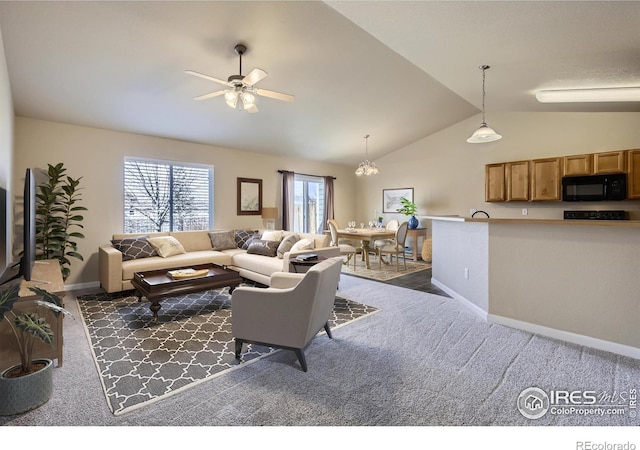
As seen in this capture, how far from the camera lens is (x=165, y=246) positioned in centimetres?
470

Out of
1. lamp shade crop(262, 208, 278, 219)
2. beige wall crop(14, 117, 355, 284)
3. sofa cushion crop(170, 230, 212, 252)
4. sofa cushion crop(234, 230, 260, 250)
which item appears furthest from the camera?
lamp shade crop(262, 208, 278, 219)

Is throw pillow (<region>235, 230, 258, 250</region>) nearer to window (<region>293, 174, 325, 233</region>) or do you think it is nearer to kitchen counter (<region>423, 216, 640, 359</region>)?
window (<region>293, 174, 325, 233</region>)

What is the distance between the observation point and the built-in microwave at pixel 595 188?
4.67 m

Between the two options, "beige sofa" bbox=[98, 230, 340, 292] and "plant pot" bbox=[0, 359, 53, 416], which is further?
"beige sofa" bbox=[98, 230, 340, 292]

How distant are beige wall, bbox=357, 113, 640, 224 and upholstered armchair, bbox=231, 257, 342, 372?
542 centimetres

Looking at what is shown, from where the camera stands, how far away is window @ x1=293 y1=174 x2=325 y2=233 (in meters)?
7.71

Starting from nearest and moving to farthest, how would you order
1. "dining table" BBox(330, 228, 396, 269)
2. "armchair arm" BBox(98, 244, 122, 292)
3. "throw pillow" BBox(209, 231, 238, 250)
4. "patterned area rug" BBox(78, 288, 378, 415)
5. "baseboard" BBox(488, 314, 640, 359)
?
1. "patterned area rug" BBox(78, 288, 378, 415)
2. "baseboard" BBox(488, 314, 640, 359)
3. "armchair arm" BBox(98, 244, 122, 292)
4. "throw pillow" BBox(209, 231, 238, 250)
5. "dining table" BBox(330, 228, 396, 269)

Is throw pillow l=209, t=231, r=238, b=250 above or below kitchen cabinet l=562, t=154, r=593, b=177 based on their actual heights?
below

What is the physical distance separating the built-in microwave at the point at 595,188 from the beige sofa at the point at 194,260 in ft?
13.5

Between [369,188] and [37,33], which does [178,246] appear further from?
[369,188]

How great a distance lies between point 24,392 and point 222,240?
12.7 ft

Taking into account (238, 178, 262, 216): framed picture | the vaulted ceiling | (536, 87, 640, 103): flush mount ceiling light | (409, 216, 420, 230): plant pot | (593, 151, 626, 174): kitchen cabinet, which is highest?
the vaulted ceiling

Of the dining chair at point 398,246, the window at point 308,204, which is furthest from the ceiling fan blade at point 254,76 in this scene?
the window at point 308,204

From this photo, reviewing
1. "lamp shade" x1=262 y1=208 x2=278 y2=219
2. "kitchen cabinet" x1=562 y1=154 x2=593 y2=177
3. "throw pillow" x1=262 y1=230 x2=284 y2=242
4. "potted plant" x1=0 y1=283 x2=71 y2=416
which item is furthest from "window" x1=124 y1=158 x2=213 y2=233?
"kitchen cabinet" x1=562 y1=154 x2=593 y2=177
